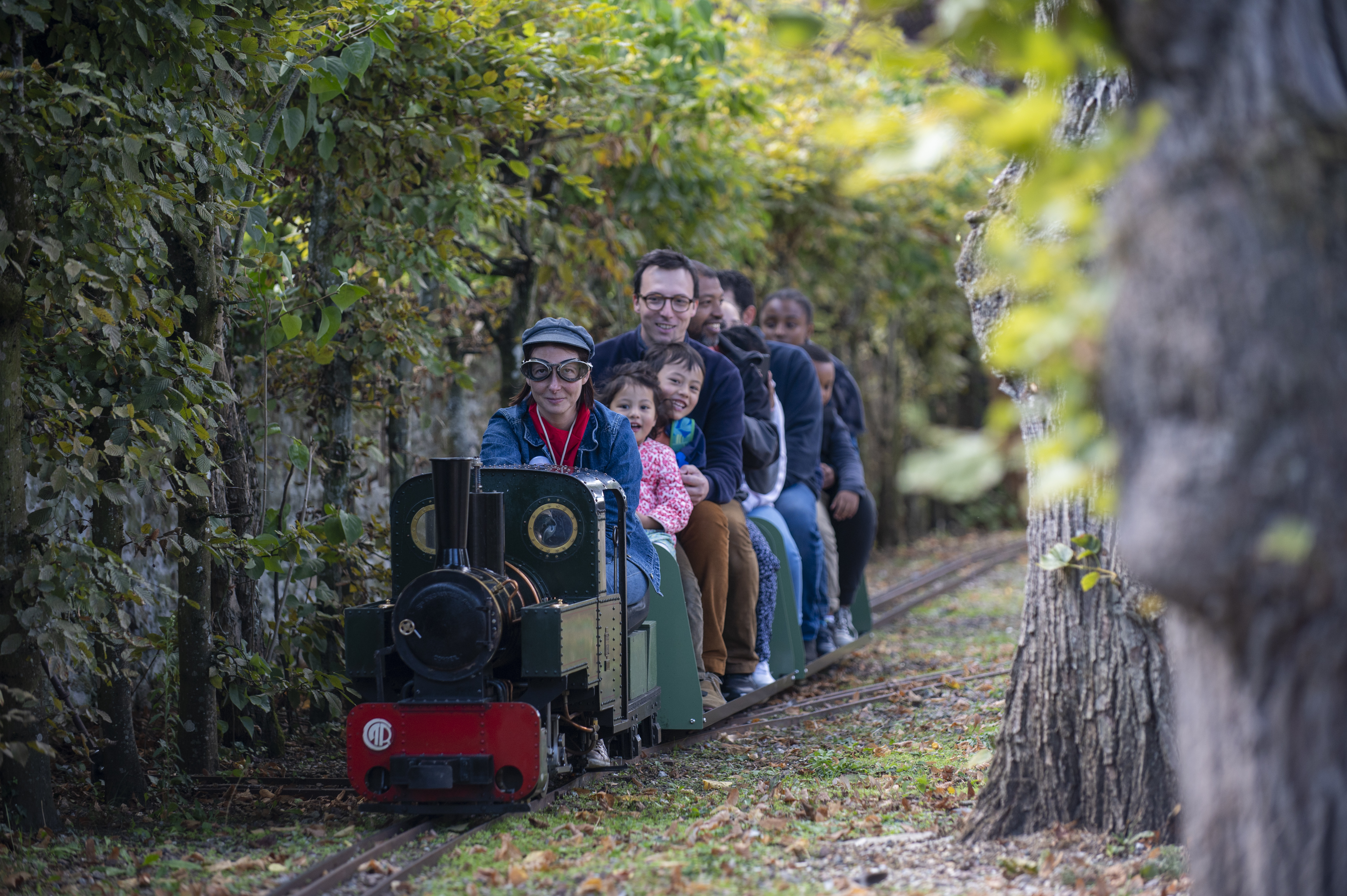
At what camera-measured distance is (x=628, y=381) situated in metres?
5.75

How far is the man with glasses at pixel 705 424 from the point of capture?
613 centimetres

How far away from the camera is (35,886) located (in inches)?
142

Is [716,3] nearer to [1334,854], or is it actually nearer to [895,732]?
[895,732]

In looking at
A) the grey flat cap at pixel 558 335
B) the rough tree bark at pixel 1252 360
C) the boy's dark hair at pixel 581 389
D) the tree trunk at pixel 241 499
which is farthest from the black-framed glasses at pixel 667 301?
the rough tree bark at pixel 1252 360

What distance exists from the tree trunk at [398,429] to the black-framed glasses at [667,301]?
1189mm

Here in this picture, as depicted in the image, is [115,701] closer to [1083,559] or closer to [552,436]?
[552,436]

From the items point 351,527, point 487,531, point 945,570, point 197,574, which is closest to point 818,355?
point 351,527

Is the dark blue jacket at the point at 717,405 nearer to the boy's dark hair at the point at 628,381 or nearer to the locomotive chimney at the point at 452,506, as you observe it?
the boy's dark hair at the point at 628,381

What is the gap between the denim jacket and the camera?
16.8ft

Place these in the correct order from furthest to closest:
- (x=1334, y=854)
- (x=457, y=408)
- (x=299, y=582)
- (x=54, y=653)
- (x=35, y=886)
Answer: (x=457, y=408), (x=299, y=582), (x=54, y=653), (x=35, y=886), (x=1334, y=854)

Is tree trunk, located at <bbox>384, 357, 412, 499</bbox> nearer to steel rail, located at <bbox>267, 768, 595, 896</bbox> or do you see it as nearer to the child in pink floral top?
the child in pink floral top

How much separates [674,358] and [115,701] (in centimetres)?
280

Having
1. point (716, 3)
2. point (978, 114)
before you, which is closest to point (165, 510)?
point (978, 114)

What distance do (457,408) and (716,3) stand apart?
4940 mm
